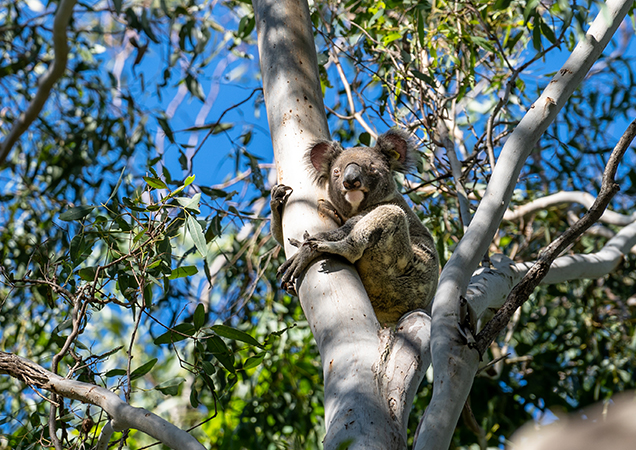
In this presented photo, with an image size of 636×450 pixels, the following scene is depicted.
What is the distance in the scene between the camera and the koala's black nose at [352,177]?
2.73 m

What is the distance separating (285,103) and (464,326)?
3.96 feet

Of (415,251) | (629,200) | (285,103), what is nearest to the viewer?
(285,103)

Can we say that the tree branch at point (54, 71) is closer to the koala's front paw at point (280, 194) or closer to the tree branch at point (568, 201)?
the koala's front paw at point (280, 194)

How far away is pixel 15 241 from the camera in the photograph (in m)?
4.39

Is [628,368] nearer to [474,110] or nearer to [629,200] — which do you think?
[629,200]

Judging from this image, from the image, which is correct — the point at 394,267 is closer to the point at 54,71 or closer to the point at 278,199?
the point at 278,199

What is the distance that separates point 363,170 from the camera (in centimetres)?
284

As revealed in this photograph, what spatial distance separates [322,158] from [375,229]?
433 mm

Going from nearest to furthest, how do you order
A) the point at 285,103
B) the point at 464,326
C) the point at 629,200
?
1. the point at 464,326
2. the point at 285,103
3. the point at 629,200

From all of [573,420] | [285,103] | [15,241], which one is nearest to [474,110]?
[285,103]

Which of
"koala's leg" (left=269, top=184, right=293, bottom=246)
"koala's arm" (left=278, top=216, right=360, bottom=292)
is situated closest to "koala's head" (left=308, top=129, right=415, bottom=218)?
"koala's leg" (left=269, top=184, right=293, bottom=246)

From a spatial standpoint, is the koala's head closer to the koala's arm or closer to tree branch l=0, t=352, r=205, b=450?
the koala's arm

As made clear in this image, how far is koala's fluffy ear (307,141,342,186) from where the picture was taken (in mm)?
2411

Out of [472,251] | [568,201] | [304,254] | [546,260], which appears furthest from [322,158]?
[568,201]
